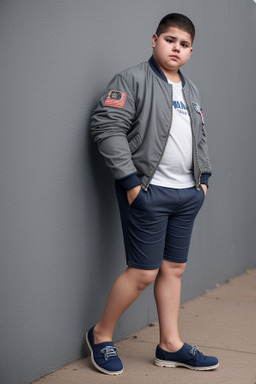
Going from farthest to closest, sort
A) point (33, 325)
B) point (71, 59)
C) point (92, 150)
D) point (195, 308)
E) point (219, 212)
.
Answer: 1. point (219, 212)
2. point (195, 308)
3. point (92, 150)
4. point (71, 59)
5. point (33, 325)

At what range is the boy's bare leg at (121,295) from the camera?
9.68 ft

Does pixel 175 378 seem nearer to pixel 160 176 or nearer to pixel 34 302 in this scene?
pixel 34 302

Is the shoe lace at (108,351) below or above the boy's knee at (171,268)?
below

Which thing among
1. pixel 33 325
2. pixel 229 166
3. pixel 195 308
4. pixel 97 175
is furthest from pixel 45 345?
pixel 229 166

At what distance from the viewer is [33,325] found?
2.75 m

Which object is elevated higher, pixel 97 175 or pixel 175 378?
pixel 97 175

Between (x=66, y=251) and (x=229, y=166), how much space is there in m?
2.96

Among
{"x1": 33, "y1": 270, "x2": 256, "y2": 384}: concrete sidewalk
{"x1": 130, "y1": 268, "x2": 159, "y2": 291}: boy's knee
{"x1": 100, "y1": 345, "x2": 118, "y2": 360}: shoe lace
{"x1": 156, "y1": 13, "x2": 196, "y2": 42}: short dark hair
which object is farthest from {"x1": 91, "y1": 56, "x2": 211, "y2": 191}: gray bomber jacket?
{"x1": 33, "y1": 270, "x2": 256, "y2": 384}: concrete sidewalk

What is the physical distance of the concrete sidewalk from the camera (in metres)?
2.85

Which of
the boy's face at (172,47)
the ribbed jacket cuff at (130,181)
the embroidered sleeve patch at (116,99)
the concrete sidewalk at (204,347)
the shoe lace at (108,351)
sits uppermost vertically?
the boy's face at (172,47)

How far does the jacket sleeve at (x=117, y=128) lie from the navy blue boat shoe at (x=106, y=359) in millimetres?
843

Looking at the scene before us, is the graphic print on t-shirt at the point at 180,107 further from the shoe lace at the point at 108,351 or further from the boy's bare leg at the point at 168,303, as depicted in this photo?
the shoe lace at the point at 108,351

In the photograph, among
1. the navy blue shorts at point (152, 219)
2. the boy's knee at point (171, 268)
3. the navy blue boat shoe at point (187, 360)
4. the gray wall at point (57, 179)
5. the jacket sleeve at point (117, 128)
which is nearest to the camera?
the gray wall at point (57, 179)

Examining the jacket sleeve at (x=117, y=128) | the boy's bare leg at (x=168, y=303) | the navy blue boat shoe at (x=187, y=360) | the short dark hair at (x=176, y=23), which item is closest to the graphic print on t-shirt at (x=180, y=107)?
the jacket sleeve at (x=117, y=128)
